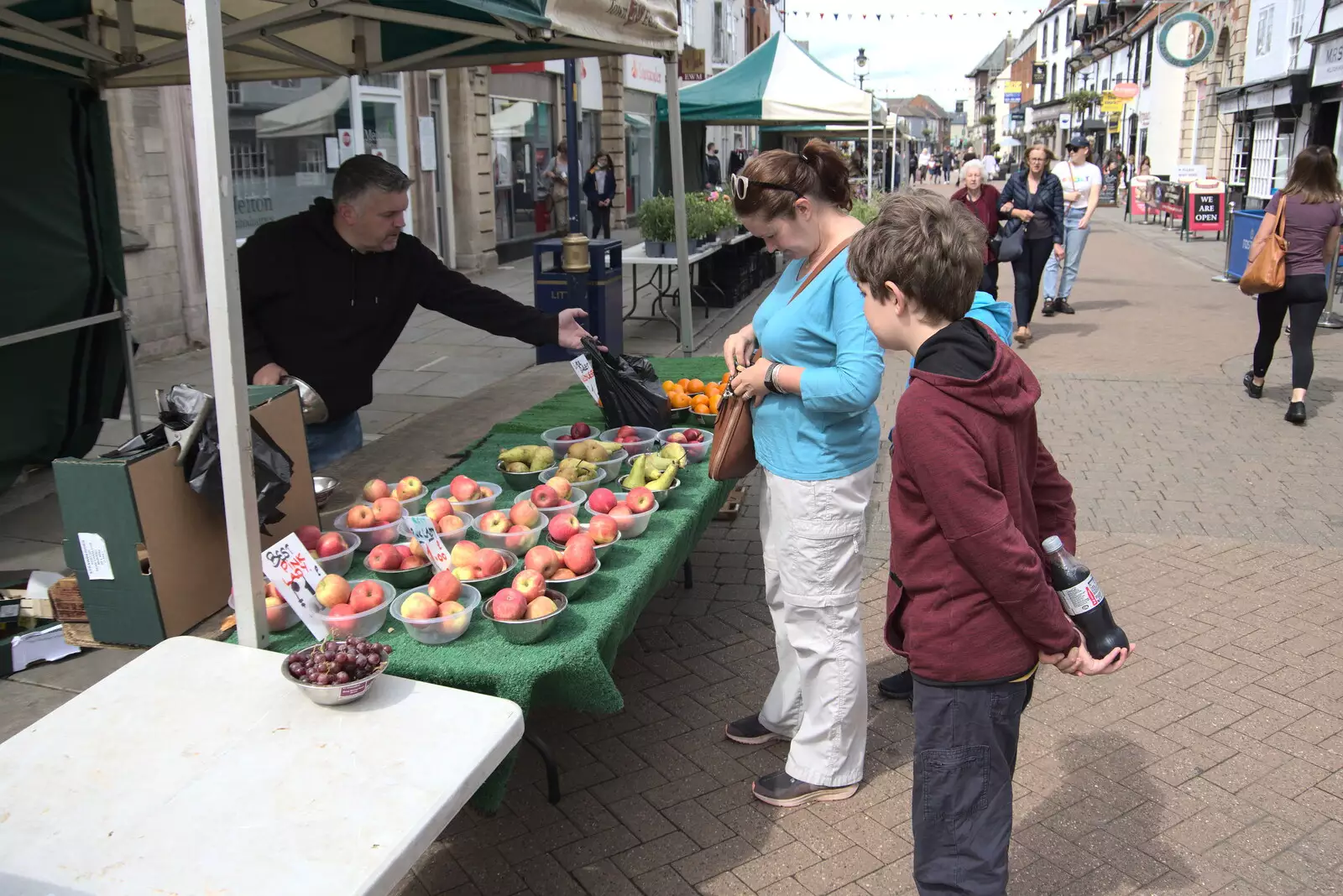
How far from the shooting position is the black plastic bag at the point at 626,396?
4.34 meters

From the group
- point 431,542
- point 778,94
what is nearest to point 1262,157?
point 778,94

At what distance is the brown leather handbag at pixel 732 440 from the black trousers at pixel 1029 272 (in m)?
8.02

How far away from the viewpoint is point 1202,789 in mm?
3305

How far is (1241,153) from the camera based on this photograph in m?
26.4

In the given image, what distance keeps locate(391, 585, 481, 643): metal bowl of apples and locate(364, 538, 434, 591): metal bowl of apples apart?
18 centimetres

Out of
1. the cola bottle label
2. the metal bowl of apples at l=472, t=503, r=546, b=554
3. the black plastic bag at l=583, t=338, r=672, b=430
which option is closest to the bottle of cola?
the cola bottle label

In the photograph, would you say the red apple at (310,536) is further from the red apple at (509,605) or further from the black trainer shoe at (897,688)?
the black trainer shoe at (897,688)

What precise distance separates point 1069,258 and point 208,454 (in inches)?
467

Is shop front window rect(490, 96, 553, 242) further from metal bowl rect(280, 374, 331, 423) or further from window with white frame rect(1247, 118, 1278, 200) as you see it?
window with white frame rect(1247, 118, 1278, 200)

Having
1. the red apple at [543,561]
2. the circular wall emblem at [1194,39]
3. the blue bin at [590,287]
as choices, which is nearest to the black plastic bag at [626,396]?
the red apple at [543,561]

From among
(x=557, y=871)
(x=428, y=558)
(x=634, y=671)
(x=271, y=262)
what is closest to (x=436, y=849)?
(x=557, y=871)

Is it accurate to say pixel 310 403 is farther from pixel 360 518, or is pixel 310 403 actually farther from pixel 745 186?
pixel 745 186

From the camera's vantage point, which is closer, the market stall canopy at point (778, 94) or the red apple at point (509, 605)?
the red apple at point (509, 605)

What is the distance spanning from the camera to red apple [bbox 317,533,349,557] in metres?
2.81
